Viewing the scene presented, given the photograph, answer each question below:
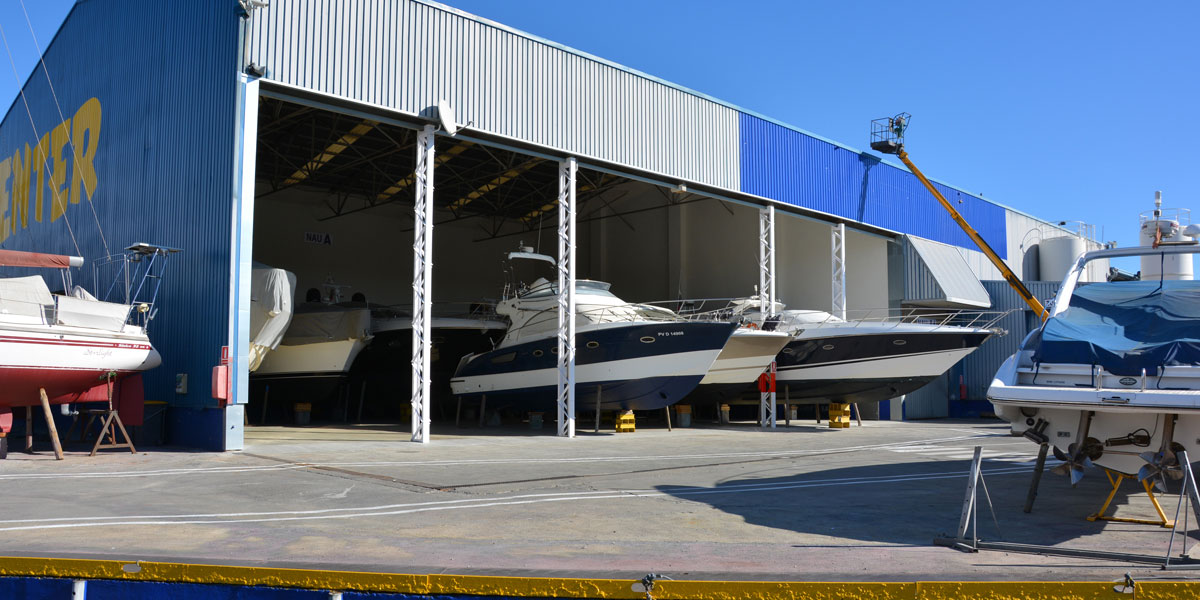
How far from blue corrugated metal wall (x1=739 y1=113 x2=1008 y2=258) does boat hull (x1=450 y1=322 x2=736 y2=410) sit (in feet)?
17.9

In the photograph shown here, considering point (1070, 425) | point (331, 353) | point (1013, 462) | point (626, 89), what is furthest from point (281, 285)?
point (1070, 425)

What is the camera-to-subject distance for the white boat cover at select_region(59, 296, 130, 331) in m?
12.3

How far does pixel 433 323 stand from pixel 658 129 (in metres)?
7.35

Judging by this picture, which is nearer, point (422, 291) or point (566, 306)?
point (422, 291)

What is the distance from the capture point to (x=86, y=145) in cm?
1966

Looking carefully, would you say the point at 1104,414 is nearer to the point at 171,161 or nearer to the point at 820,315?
the point at 171,161

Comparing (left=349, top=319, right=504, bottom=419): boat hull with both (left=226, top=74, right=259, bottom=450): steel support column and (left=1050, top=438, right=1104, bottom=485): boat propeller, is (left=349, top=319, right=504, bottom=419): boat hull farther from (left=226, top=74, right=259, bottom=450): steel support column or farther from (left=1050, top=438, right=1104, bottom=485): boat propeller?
(left=1050, top=438, right=1104, bottom=485): boat propeller

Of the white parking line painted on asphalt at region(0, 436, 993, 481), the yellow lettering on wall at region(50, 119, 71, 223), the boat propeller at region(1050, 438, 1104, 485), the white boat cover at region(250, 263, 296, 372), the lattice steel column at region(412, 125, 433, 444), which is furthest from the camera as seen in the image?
the yellow lettering on wall at region(50, 119, 71, 223)

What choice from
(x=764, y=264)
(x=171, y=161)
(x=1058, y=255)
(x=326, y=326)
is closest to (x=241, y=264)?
(x=171, y=161)

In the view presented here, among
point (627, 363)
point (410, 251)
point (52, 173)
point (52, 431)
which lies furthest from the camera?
point (410, 251)

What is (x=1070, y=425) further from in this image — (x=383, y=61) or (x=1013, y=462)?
(x=383, y=61)

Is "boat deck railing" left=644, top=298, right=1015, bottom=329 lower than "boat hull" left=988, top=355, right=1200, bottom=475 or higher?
higher

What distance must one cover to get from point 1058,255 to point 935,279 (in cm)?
878

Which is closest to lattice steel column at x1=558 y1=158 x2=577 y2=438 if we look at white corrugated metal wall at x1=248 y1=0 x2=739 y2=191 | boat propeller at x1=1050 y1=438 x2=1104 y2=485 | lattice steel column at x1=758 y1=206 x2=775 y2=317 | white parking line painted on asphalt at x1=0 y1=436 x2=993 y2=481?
white corrugated metal wall at x1=248 y1=0 x2=739 y2=191
